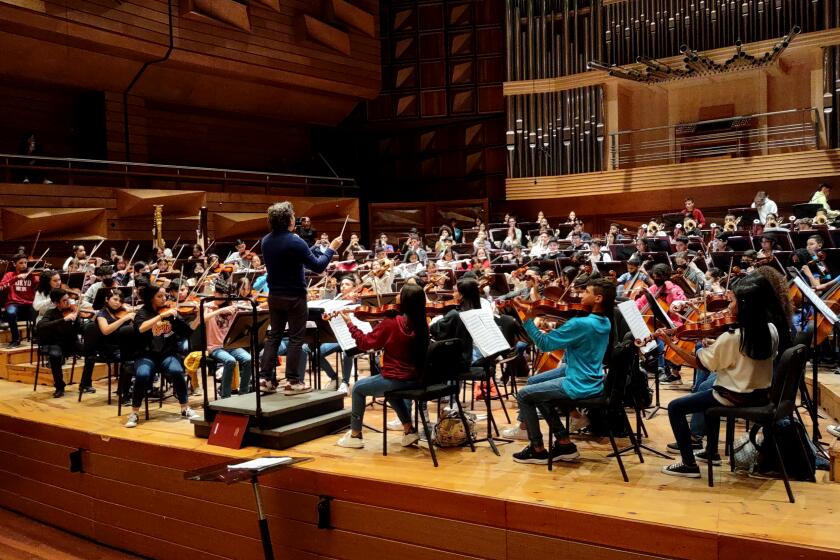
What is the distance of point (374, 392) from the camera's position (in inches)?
184

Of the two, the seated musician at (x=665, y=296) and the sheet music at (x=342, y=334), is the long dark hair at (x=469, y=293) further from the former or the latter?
the seated musician at (x=665, y=296)

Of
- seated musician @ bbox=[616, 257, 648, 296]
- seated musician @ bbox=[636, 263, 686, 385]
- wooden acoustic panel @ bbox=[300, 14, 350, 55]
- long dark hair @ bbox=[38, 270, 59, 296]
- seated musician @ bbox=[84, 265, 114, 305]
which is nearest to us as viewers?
seated musician @ bbox=[636, 263, 686, 385]

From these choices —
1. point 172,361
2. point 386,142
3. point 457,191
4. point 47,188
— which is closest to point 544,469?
point 172,361

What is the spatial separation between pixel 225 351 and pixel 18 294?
4788 millimetres

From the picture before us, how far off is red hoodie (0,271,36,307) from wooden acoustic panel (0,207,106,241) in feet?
9.32

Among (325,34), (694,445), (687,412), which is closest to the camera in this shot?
(687,412)

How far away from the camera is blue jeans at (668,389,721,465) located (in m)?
3.88

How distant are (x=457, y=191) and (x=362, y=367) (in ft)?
33.3

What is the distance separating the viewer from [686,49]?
13.7m

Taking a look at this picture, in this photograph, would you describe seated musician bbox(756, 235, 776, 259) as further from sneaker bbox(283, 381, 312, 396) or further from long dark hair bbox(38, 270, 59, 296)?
long dark hair bbox(38, 270, 59, 296)

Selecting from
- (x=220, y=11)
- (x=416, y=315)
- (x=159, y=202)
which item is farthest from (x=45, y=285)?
(x=220, y=11)

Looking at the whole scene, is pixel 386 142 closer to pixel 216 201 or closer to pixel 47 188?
pixel 216 201

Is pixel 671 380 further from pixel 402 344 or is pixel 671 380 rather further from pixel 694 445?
pixel 402 344

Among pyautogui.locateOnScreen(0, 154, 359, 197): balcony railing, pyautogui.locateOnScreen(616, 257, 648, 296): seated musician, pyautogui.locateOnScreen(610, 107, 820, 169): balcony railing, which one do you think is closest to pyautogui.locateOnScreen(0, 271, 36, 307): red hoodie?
pyautogui.locateOnScreen(0, 154, 359, 197): balcony railing
